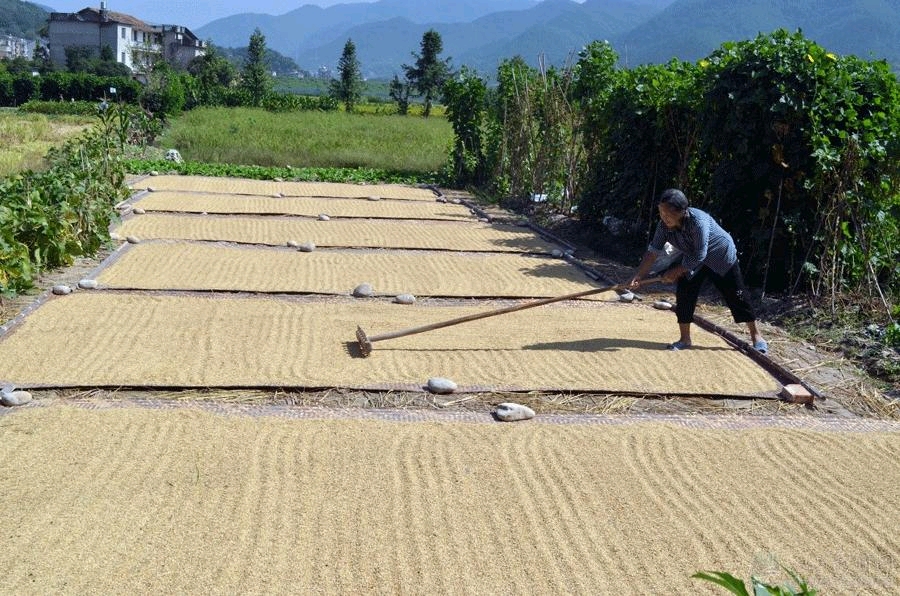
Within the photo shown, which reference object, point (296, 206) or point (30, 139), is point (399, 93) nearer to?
point (30, 139)

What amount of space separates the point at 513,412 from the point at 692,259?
74.6 inches

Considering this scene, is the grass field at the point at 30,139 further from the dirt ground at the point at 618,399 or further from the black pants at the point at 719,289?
the black pants at the point at 719,289

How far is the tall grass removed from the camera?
67.1ft

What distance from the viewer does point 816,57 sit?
27.0 feet

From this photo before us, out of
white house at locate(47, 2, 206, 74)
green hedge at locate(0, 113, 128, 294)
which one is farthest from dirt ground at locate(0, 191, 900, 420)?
white house at locate(47, 2, 206, 74)

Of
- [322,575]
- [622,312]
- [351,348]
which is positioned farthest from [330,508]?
[622,312]

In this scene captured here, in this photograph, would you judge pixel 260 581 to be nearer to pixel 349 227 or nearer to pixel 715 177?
pixel 715 177

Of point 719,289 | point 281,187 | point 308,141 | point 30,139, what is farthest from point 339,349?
point 30,139

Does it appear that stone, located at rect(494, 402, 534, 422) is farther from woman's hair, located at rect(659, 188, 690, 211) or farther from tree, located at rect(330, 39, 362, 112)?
tree, located at rect(330, 39, 362, 112)

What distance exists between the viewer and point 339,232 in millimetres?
11258

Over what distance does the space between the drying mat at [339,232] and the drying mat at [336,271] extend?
50cm

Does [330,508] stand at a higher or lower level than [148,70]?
lower

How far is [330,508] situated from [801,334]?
15.3ft

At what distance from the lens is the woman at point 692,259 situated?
609 cm
